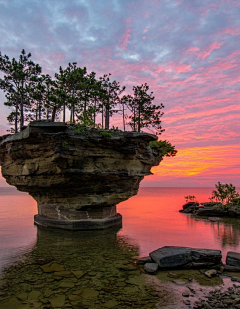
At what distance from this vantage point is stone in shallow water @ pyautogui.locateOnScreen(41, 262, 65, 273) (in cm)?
1082

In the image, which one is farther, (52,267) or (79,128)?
(79,128)

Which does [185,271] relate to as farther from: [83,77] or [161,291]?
[83,77]

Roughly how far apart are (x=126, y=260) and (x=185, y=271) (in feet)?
11.0

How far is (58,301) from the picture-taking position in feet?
26.0

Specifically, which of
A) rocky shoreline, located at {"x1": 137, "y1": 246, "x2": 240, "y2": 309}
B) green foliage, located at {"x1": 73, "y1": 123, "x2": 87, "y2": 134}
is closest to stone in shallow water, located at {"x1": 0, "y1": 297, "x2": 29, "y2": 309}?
rocky shoreline, located at {"x1": 137, "y1": 246, "x2": 240, "y2": 309}

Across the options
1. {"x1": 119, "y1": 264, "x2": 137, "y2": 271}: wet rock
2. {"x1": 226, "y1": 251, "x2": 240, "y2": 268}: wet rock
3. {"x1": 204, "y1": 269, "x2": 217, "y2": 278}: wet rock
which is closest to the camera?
{"x1": 204, "y1": 269, "x2": 217, "y2": 278}: wet rock

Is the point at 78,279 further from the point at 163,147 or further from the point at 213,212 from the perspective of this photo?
the point at 213,212

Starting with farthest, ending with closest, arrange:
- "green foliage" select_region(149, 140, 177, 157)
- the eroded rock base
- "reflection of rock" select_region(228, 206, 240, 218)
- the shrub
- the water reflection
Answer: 1. "reflection of rock" select_region(228, 206, 240, 218)
2. "green foliage" select_region(149, 140, 177, 157)
3. the eroded rock base
4. the shrub
5. the water reflection

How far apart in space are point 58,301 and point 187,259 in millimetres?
6627

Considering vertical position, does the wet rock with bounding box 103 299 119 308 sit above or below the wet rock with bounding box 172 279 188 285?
above

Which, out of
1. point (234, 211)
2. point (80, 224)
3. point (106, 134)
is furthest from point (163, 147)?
point (234, 211)

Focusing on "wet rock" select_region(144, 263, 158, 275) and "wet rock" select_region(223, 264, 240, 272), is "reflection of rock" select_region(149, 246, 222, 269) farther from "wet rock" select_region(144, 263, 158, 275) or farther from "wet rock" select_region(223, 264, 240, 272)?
"wet rock" select_region(223, 264, 240, 272)

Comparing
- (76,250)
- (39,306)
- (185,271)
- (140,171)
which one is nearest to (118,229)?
(140,171)

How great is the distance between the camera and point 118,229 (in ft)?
70.3
